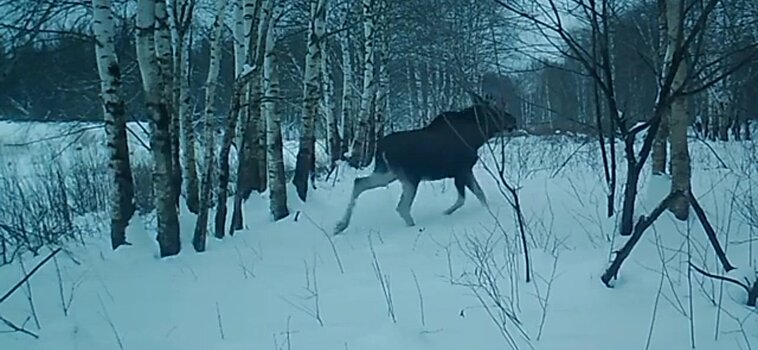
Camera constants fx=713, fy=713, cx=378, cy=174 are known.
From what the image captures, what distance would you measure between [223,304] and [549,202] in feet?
14.6

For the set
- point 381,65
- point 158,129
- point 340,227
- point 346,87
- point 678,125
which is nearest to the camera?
point 678,125

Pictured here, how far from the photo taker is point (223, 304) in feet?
16.4

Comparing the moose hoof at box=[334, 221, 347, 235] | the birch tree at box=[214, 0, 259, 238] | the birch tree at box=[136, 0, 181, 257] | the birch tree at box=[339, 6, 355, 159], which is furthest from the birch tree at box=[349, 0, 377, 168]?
the birch tree at box=[136, 0, 181, 257]

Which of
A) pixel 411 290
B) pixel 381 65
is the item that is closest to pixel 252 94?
pixel 411 290

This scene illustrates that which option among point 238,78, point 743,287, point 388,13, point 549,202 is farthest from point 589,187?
point 388,13

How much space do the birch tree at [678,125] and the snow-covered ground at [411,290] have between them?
10.9 inches

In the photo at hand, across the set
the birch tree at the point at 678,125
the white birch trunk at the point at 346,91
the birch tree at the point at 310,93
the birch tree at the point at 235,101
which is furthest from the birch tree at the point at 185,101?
the white birch trunk at the point at 346,91

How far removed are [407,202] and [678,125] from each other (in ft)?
10.1

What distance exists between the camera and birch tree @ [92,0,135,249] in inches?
270

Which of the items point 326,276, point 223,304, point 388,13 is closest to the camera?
point 223,304

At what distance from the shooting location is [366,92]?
17.7 metres

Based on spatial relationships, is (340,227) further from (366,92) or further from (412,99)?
(412,99)

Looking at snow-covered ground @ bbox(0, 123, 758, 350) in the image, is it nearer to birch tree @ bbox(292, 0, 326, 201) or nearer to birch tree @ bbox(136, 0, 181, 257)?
birch tree @ bbox(136, 0, 181, 257)

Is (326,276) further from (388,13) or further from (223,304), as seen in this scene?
(388,13)
